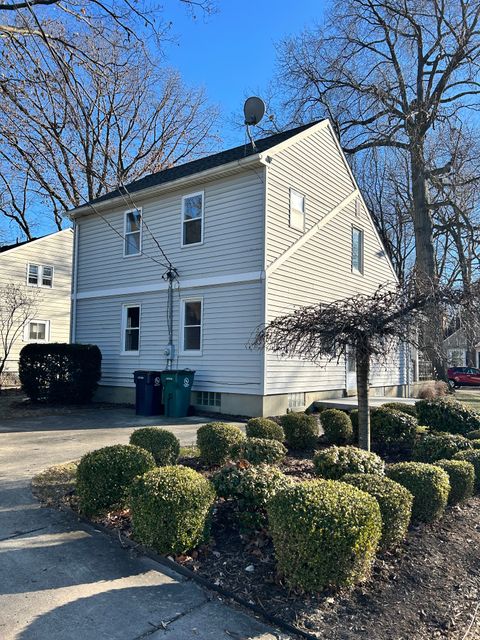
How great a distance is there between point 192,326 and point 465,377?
2886cm

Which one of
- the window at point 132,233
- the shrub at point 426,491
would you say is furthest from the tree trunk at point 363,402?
the window at point 132,233

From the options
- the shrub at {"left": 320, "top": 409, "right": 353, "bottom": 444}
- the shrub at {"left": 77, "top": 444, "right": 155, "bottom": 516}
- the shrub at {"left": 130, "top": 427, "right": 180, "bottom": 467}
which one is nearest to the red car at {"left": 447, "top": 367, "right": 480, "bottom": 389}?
the shrub at {"left": 320, "top": 409, "right": 353, "bottom": 444}

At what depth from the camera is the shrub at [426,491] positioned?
4.18 meters

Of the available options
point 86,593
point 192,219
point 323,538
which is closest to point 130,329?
point 192,219

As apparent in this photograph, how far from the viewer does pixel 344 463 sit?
482cm

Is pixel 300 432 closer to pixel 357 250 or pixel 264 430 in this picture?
pixel 264 430

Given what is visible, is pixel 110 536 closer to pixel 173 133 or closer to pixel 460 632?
pixel 460 632

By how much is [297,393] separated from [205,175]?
6029 mm

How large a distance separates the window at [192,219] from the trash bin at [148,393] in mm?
3614

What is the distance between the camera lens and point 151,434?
226 inches

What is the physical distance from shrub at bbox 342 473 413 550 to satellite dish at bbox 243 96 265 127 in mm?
10648

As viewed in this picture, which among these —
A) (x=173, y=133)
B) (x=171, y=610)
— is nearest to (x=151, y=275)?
(x=171, y=610)

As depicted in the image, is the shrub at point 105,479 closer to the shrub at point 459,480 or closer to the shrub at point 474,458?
the shrub at point 459,480

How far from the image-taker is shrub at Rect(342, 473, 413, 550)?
141 inches
